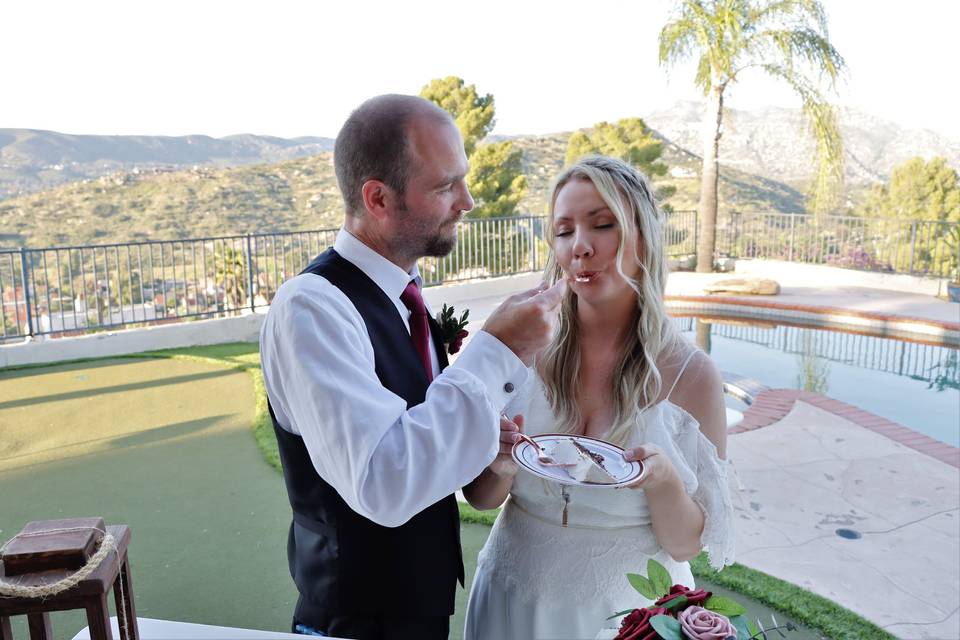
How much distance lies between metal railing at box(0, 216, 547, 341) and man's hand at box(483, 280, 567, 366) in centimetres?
418

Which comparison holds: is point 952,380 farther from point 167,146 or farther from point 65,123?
point 65,123

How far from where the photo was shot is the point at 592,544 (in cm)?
167

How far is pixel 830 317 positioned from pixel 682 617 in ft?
32.7

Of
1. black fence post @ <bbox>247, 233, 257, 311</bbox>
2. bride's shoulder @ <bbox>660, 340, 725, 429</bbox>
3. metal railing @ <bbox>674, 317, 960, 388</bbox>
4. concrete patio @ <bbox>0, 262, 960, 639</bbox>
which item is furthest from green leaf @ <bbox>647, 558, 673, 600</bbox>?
black fence post @ <bbox>247, 233, 257, 311</bbox>

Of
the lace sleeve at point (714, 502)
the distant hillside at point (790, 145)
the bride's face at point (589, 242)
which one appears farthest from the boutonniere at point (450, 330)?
the distant hillside at point (790, 145)

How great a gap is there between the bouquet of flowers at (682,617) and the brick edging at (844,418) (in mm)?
4412

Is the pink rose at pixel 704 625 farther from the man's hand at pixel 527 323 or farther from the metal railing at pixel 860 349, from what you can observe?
the metal railing at pixel 860 349

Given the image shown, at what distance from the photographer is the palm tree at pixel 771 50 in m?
12.8

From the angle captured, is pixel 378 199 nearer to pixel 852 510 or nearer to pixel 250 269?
pixel 852 510

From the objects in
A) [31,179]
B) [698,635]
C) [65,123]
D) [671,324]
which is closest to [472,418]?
[698,635]

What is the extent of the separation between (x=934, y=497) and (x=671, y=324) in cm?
325

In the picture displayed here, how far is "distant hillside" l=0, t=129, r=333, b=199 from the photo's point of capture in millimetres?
34125

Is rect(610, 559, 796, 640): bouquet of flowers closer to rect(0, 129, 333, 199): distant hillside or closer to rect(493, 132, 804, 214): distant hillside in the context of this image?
rect(493, 132, 804, 214): distant hillside

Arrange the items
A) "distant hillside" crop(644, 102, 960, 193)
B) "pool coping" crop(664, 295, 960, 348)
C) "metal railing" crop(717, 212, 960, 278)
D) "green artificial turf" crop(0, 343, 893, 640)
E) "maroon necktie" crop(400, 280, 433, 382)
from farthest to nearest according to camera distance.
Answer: "distant hillside" crop(644, 102, 960, 193) → "metal railing" crop(717, 212, 960, 278) → "pool coping" crop(664, 295, 960, 348) → "green artificial turf" crop(0, 343, 893, 640) → "maroon necktie" crop(400, 280, 433, 382)
